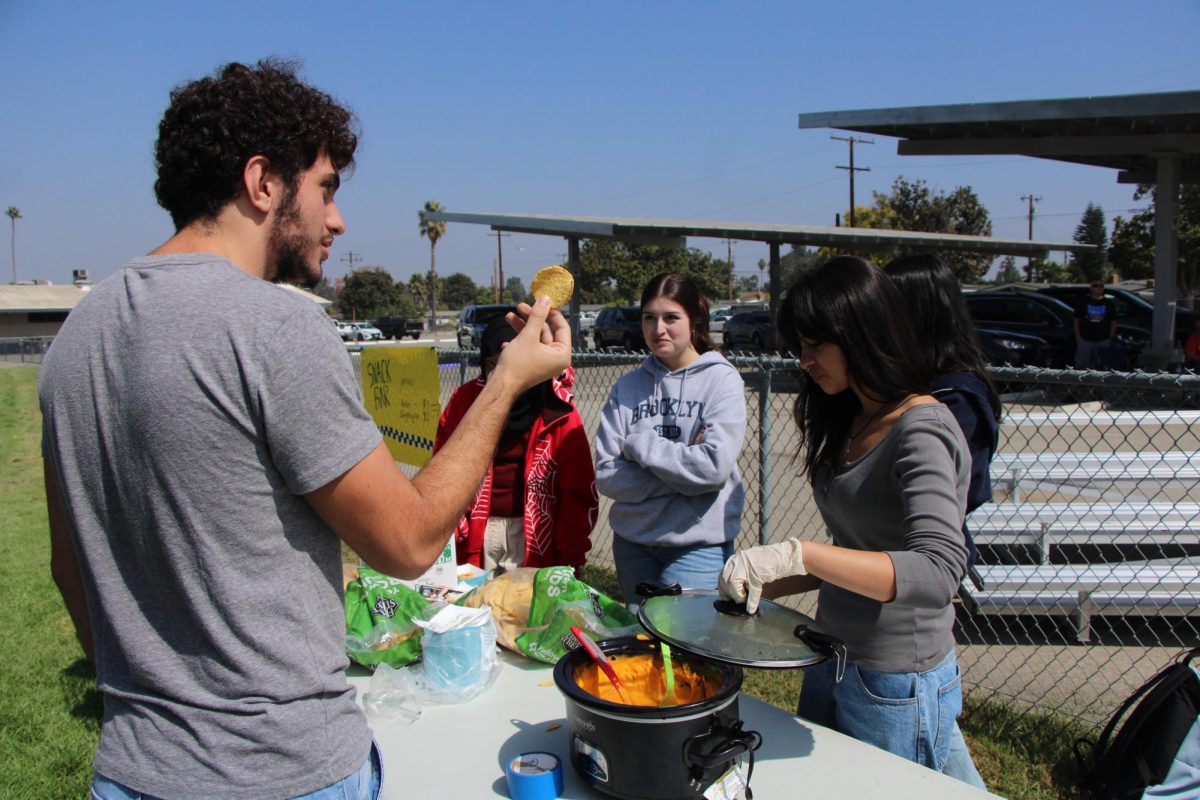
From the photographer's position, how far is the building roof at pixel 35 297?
54.3 metres

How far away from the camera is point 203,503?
1201 millimetres

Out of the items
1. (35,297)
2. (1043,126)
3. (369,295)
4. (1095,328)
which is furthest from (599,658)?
(369,295)

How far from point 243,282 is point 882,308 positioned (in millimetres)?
1324

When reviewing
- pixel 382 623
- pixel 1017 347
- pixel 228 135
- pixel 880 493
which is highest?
pixel 228 135

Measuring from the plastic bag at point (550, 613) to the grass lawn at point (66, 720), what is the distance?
1301 mm

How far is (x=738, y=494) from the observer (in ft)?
10.8

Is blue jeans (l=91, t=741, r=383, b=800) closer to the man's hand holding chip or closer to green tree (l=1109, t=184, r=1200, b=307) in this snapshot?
the man's hand holding chip

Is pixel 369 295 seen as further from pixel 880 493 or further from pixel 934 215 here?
pixel 880 493

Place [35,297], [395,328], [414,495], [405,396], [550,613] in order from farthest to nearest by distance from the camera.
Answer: [35,297] < [395,328] < [405,396] < [550,613] < [414,495]

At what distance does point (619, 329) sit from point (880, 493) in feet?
84.7

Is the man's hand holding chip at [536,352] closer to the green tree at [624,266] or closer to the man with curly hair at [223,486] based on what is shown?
the man with curly hair at [223,486]

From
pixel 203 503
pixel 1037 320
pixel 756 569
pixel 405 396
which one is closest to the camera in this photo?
pixel 203 503

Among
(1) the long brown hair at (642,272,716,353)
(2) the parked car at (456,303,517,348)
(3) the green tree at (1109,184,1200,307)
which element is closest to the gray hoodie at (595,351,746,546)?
(1) the long brown hair at (642,272,716,353)

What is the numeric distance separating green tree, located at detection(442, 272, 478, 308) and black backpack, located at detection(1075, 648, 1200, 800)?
101 metres
